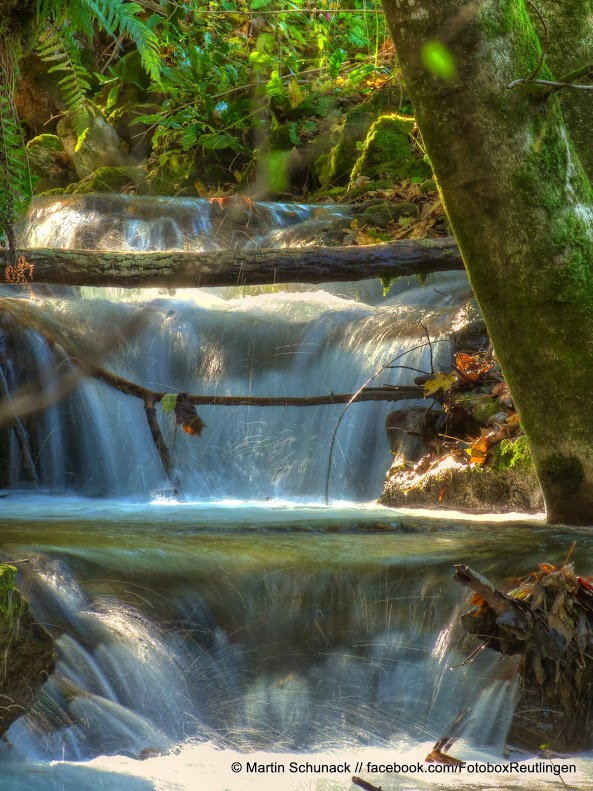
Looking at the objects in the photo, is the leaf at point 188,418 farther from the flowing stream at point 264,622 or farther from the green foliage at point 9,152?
the green foliage at point 9,152

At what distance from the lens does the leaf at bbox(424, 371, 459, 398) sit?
6102 mm

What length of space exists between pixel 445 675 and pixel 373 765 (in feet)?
1.73

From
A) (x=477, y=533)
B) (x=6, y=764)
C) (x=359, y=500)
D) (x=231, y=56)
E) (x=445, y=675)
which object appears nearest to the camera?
(x=6, y=764)

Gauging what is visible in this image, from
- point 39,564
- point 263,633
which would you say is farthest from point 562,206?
point 39,564

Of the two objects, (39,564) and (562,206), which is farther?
(39,564)

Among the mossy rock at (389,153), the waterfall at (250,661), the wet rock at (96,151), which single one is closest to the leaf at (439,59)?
the waterfall at (250,661)

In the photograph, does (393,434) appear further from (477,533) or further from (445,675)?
(445,675)

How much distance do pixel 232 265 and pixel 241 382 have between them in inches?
116

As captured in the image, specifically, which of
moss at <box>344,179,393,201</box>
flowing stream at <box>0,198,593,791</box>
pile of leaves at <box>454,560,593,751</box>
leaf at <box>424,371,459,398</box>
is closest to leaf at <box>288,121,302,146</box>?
moss at <box>344,179,393,201</box>

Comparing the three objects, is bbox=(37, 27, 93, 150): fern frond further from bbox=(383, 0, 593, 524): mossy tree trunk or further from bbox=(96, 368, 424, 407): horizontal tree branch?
bbox=(96, 368, 424, 407): horizontal tree branch

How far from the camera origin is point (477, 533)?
4.46 m

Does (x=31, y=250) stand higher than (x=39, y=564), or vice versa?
(x=31, y=250)

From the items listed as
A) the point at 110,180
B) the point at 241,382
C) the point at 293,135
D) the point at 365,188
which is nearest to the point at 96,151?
the point at 110,180

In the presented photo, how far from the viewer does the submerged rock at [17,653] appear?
2824 millimetres
